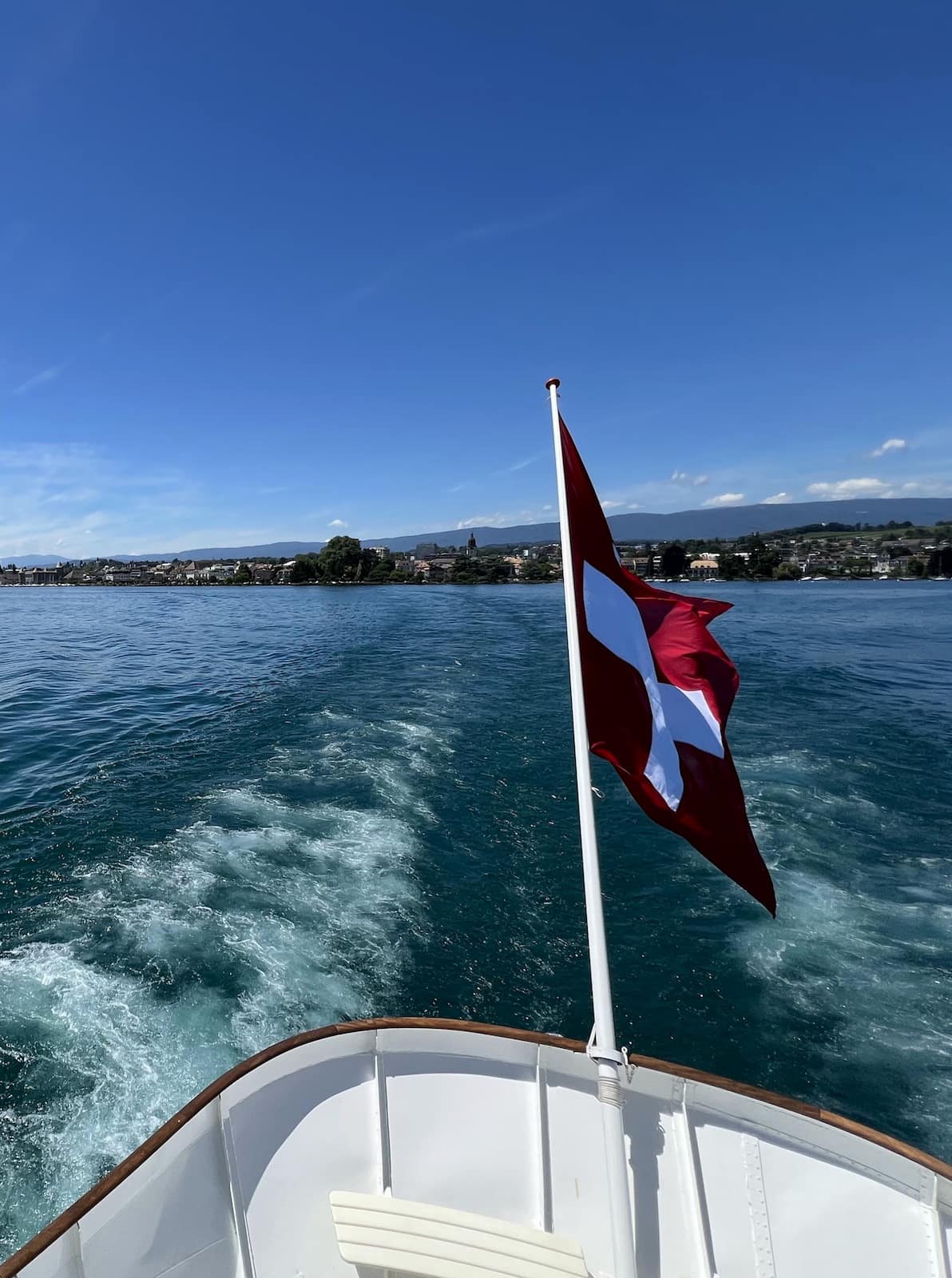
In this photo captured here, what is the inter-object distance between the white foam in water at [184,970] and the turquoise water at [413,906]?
24mm

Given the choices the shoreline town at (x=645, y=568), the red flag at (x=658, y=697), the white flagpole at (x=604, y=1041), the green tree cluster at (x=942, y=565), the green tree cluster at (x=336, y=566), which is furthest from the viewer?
the green tree cluster at (x=336, y=566)

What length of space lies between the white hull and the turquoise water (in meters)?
Answer: 1.84

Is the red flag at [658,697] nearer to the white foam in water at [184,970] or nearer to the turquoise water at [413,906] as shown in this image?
the turquoise water at [413,906]

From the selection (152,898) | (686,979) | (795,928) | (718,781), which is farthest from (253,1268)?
(795,928)

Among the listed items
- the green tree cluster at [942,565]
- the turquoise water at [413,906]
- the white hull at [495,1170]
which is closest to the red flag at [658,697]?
the white hull at [495,1170]

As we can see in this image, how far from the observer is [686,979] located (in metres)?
5.70

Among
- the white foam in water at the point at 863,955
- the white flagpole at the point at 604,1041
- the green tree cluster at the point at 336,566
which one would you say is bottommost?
the white foam in water at the point at 863,955

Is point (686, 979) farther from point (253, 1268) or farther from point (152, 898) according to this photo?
point (152, 898)

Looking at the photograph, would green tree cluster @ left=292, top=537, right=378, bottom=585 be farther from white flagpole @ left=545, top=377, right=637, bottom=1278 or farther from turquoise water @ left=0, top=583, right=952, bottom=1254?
white flagpole @ left=545, top=377, right=637, bottom=1278

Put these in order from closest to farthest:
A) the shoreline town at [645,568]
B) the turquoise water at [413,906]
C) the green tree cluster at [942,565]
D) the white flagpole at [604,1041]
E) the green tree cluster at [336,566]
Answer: the white flagpole at [604,1041]
the turquoise water at [413,906]
the green tree cluster at [942,565]
the shoreline town at [645,568]
the green tree cluster at [336,566]

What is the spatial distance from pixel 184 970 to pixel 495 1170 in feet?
13.0

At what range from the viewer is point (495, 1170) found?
9.61 ft

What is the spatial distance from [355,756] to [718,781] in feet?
31.2

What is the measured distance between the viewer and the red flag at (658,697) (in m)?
2.96
